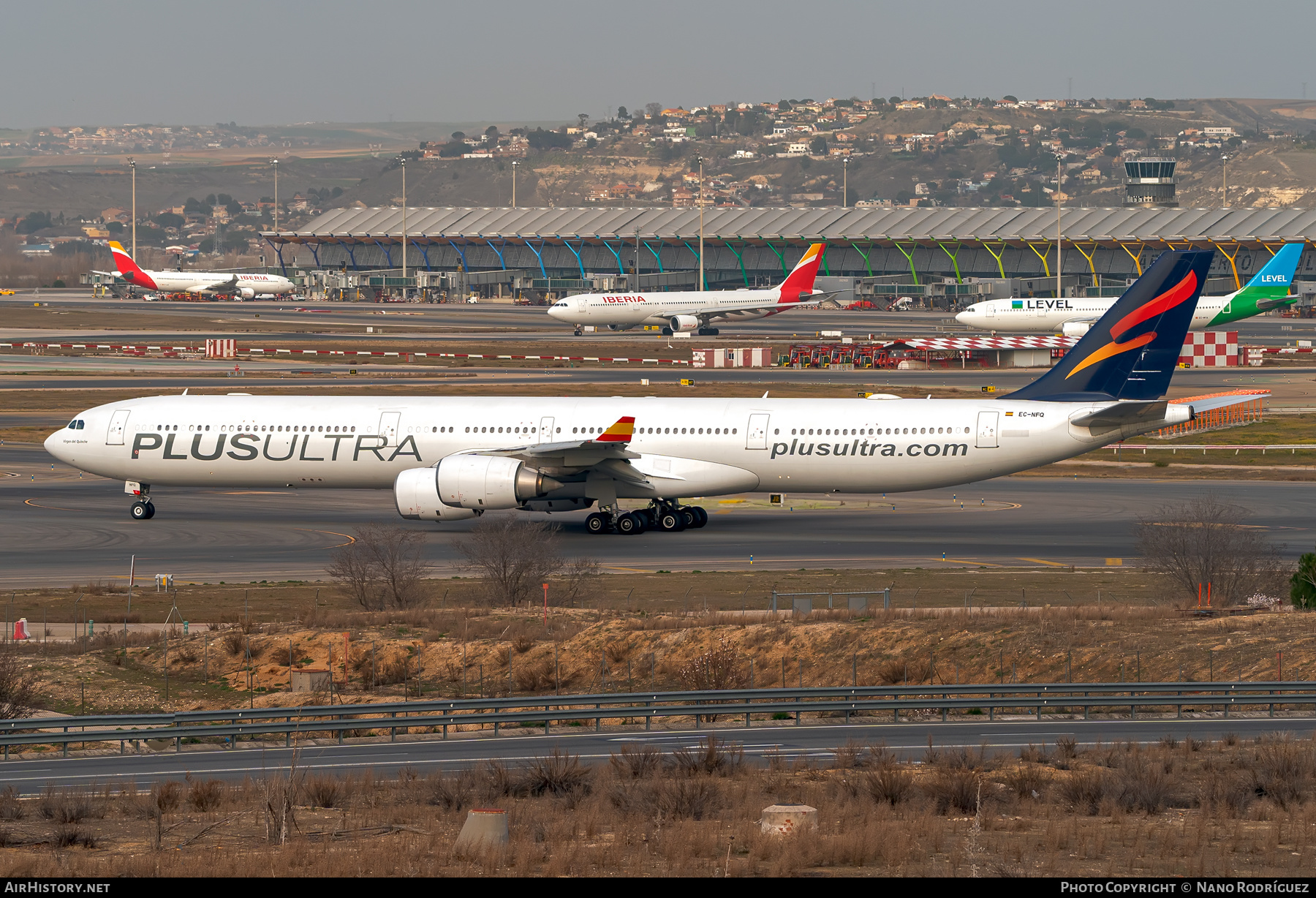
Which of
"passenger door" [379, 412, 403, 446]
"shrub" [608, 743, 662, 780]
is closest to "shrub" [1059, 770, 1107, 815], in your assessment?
"shrub" [608, 743, 662, 780]

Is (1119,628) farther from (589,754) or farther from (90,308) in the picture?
(90,308)

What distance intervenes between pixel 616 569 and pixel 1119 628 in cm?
1529

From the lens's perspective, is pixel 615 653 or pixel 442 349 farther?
pixel 442 349

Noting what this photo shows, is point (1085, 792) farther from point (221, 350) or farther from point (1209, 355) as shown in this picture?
point (221, 350)

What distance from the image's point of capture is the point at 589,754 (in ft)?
82.0

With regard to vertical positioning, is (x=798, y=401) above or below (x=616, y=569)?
above

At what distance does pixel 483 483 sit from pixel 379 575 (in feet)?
27.2

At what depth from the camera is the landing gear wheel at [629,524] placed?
50.6 meters

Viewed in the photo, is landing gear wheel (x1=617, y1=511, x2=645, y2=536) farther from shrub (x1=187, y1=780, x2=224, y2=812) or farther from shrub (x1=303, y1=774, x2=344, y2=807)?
shrub (x1=187, y1=780, x2=224, y2=812)

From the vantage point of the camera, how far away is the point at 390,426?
5138 centimetres

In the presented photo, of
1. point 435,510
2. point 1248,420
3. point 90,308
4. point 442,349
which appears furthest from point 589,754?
point 90,308

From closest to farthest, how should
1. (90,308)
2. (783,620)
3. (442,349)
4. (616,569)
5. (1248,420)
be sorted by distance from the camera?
(783,620), (616,569), (1248,420), (442,349), (90,308)

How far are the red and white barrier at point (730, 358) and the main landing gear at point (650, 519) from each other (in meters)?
60.9

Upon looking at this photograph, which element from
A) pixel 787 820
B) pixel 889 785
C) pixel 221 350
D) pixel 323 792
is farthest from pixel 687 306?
pixel 787 820
